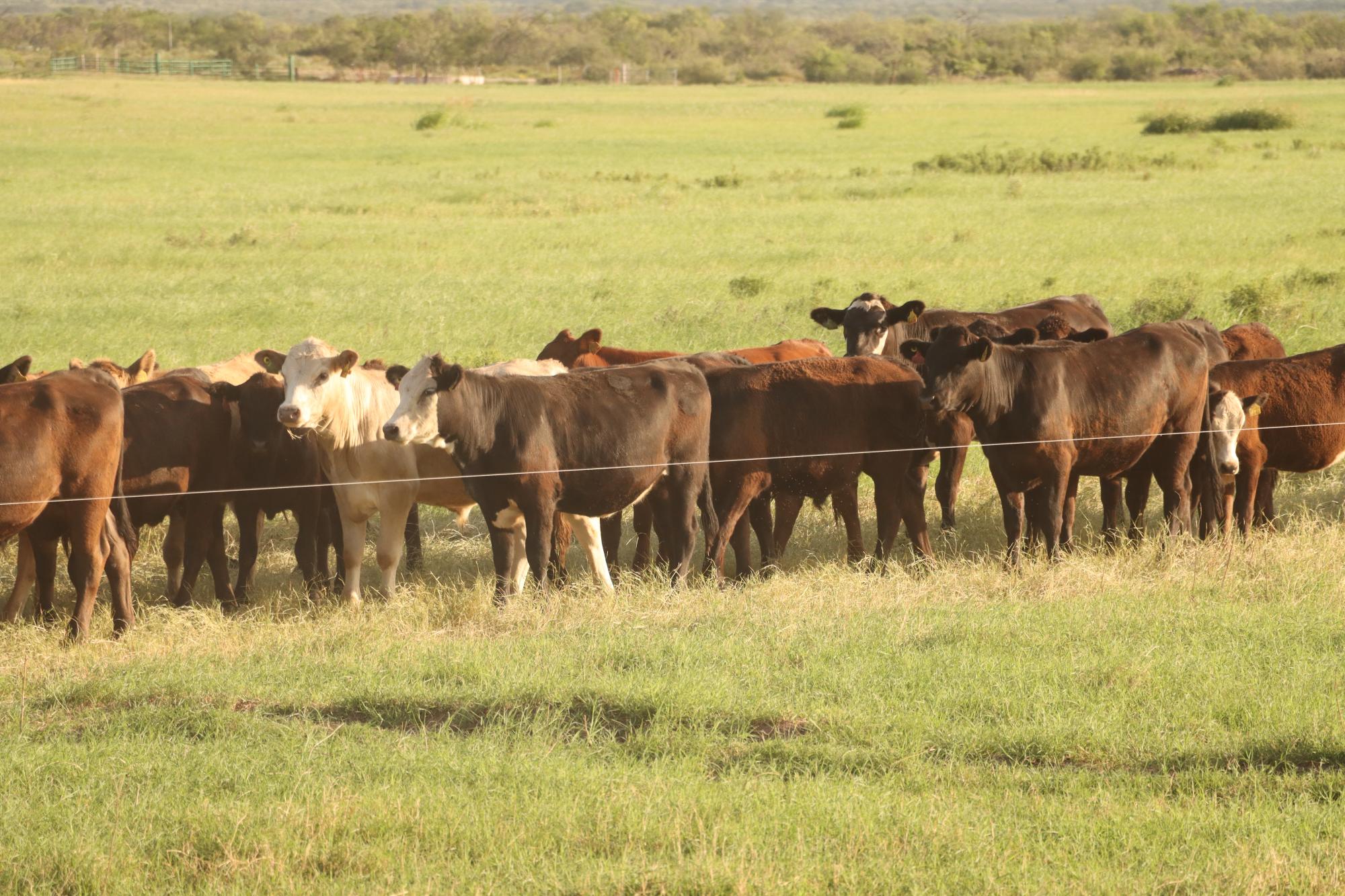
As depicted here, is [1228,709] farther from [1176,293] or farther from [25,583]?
[1176,293]

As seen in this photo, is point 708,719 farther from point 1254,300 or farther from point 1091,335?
point 1254,300

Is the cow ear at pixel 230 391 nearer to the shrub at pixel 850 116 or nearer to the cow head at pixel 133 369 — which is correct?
the cow head at pixel 133 369

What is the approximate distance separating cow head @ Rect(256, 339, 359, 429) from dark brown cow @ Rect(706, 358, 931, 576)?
2.35 metres

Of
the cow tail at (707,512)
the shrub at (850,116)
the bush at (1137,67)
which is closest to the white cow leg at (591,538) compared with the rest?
the cow tail at (707,512)

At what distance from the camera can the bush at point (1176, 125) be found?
45250 mm

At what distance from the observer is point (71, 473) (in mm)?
8422

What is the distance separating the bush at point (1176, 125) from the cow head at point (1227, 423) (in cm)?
3727

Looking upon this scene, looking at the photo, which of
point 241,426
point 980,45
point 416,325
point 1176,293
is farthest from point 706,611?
point 980,45

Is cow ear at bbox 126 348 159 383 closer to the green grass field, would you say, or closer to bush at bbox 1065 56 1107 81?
the green grass field

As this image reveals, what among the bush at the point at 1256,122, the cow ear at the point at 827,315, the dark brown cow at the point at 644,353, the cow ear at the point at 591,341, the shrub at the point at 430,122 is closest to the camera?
the dark brown cow at the point at 644,353

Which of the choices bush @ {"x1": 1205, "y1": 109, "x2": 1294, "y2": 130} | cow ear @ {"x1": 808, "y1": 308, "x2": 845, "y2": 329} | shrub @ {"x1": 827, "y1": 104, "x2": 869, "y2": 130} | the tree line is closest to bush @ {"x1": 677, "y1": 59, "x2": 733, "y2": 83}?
the tree line

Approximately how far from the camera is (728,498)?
9.89 m

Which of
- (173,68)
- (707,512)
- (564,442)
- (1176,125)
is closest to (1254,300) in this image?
(707,512)

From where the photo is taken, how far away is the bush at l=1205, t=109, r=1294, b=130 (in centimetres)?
4519
